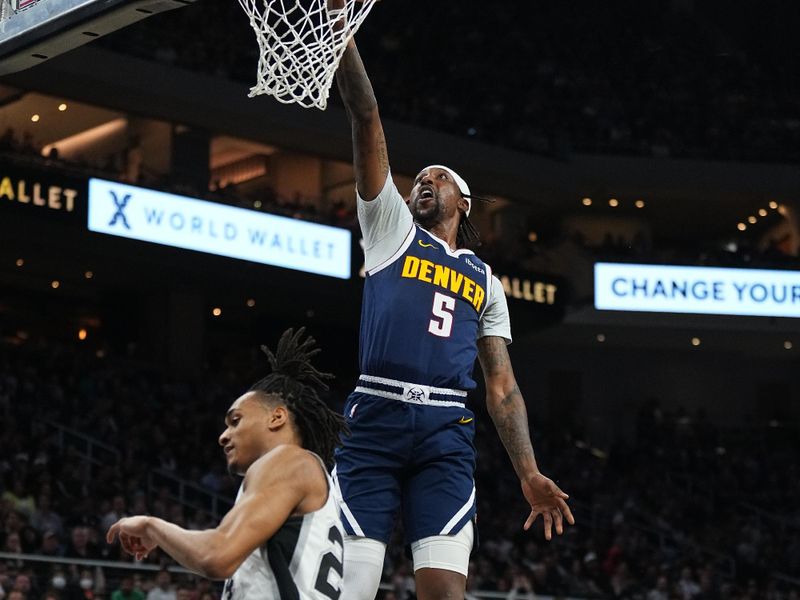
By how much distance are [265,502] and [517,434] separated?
2167 millimetres

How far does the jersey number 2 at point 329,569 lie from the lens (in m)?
4.55

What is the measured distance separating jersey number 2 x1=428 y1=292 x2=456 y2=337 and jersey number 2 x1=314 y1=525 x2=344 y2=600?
1634 mm

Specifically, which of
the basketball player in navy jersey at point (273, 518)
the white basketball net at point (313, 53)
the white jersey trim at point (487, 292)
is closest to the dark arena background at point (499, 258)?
the white jersey trim at point (487, 292)

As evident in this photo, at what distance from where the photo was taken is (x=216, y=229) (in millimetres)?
25000

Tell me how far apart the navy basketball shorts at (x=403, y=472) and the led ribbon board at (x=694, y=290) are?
957 inches

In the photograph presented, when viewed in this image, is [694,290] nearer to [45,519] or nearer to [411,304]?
[45,519]

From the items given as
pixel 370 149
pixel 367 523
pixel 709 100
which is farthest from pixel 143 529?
pixel 709 100

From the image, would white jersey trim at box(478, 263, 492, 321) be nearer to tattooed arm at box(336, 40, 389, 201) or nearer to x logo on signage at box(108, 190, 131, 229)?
tattooed arm at box(336, 40, 389, 201)

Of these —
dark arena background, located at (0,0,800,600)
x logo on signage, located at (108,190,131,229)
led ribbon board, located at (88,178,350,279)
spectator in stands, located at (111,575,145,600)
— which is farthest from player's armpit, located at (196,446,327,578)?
x logo on signage, located at (108,190,131,229)

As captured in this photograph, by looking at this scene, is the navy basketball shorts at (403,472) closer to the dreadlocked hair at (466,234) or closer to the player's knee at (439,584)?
the player's knee at (439,584)

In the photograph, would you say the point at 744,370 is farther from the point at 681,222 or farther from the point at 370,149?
the point at 370,149

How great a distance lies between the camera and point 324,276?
2655cm

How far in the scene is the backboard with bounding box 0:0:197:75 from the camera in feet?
20.3

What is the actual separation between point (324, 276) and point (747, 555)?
29.1 ft
